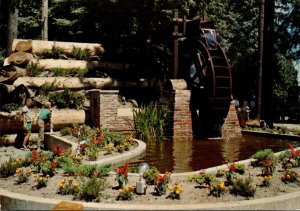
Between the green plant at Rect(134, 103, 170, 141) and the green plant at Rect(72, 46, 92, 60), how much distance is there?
6.99 meters

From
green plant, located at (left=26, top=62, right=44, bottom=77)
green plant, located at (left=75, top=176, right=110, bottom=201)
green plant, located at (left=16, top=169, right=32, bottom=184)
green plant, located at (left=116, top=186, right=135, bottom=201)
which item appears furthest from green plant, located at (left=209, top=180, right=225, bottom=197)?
green plant, located at (left=26, top=62, right=44, bottom=77)

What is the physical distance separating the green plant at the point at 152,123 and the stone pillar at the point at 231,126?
2.44 m

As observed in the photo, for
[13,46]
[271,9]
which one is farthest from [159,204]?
[271,9]

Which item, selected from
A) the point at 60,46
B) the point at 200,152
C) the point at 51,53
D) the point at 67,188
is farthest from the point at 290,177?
the point at 60,46

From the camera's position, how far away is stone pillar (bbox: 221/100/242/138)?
1536cm

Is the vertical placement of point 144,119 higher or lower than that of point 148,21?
lower

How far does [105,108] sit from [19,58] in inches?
227

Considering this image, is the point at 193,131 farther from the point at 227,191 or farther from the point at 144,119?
the point at 227,191

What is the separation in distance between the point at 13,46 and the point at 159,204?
15.7 meters

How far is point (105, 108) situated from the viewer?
1498 centimetres

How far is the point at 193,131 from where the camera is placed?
15.7 m

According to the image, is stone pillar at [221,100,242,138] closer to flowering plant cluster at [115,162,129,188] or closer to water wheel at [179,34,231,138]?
water wheel at [179,34,231,138]

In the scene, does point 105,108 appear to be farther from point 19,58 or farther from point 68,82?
point 19,58

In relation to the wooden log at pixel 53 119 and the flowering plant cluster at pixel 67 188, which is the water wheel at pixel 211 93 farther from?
the flowering plant cluster at pixel 67 188
